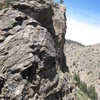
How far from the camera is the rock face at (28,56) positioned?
44625 millimetres

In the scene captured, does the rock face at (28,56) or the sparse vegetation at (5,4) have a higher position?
the sparse vegetation at (5,4)

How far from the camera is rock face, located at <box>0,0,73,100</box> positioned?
4462 centimetres

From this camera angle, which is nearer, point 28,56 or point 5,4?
point 28,56

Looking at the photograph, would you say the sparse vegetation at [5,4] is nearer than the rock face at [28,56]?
No

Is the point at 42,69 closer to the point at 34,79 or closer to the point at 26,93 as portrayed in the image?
the point at 34,79

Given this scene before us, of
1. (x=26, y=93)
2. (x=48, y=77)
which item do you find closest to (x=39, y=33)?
(x=48, y=77)

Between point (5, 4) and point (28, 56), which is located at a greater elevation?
point (5, 4)

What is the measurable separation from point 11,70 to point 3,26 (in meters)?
9.51

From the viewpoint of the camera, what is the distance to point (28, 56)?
47.0m

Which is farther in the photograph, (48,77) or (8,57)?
(48,77)

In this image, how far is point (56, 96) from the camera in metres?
53.9

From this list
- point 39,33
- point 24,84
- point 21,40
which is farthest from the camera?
point 39,33

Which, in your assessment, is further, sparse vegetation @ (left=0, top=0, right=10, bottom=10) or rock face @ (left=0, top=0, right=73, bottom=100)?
sparse vegetation @ (left=0, top=0, right=10, bottom=10)

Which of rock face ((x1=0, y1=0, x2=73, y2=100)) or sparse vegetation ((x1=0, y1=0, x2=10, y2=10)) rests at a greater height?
sparse vegetation ((x1=0, y1=0, x2=10, y2=10))
